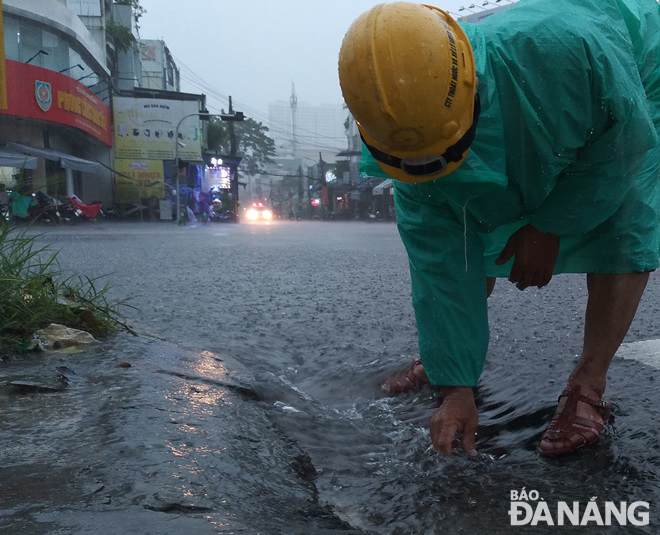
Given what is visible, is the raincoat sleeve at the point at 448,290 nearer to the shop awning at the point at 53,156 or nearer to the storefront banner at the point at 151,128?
the shop awning at the point at 53,156

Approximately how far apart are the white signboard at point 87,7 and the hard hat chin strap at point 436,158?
33958mm

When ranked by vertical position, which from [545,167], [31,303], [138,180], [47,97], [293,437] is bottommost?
[293,437]

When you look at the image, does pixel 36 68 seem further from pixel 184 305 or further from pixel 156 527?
pixel 156 527

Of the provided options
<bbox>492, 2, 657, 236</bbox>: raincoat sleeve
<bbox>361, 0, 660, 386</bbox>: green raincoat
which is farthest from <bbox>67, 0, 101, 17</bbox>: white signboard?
<bbox>492, 2, 657, 236</bbox>: raincoat sleeve

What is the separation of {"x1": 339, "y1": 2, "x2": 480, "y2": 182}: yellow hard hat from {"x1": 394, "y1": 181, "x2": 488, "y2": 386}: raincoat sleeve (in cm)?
37

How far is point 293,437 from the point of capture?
1.76 m

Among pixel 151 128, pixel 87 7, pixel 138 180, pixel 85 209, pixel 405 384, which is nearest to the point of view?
pixel 405 384

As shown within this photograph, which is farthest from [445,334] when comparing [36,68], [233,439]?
[36,68]

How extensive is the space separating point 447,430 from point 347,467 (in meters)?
0.25

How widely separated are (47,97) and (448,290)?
78.1ft

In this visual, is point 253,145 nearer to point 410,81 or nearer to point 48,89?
point 48,89

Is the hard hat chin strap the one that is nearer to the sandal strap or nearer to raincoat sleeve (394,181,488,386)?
raincoat sleeve (394,181,488,386)

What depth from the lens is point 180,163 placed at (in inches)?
1330

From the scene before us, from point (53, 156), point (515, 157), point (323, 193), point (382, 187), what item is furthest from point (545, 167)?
point (323, 193)
